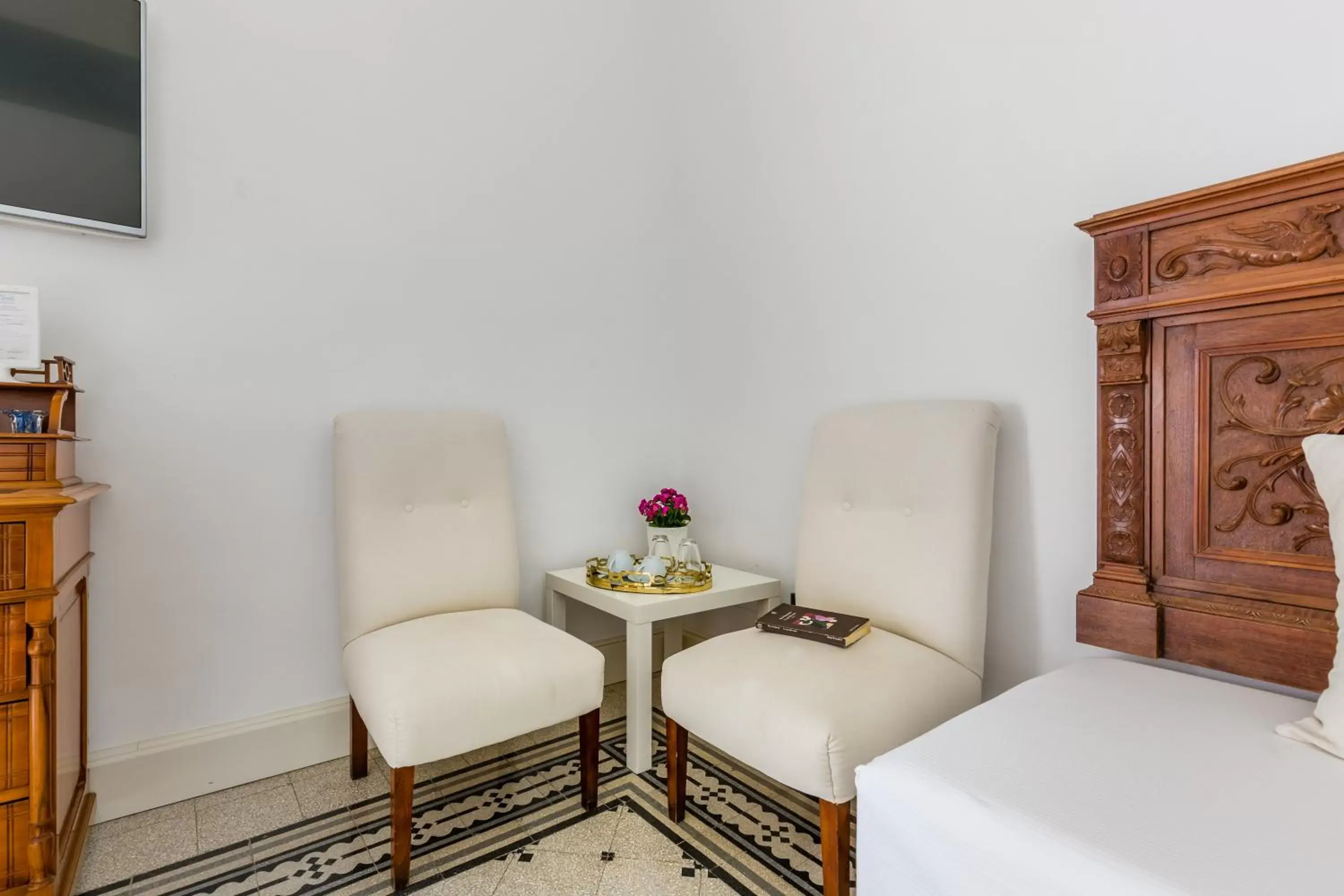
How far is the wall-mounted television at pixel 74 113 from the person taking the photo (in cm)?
158

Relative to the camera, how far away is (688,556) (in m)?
2.36

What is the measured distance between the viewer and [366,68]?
2113mm

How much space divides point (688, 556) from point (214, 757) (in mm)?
1471

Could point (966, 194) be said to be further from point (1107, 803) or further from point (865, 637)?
point (1107, 803)

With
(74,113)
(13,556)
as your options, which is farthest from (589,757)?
(74,113)

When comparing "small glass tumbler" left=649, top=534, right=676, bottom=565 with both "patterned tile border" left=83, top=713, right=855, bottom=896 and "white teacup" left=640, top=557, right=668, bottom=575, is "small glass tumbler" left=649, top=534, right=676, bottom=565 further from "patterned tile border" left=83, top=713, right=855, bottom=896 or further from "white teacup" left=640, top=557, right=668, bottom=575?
"patterned tile border" left=83, top=713, right=855, bottom=896

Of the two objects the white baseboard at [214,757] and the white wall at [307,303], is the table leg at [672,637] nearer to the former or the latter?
the white wall at [307,303]

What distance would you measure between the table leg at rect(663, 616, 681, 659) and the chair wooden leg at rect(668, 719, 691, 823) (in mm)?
1011

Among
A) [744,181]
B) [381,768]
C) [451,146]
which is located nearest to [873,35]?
[744,181]

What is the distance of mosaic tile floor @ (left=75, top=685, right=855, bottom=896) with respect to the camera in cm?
148

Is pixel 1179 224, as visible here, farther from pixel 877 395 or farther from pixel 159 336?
pixel 159 336

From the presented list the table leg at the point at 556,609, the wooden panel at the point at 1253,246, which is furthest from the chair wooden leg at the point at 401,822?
the wooden panel at the point at 1253,246

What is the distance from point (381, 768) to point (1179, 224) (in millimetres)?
2425

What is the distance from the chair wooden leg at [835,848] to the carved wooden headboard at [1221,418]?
696 millimetres
